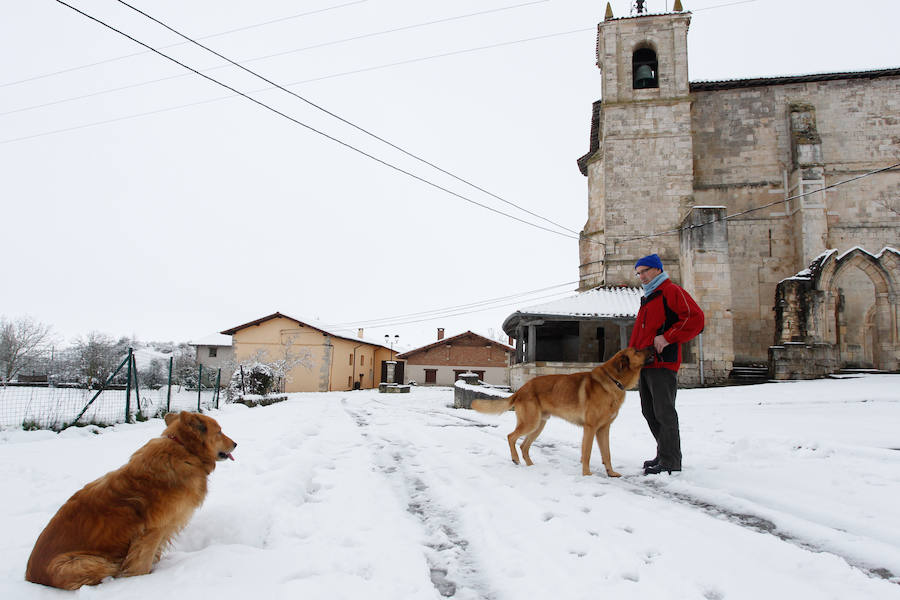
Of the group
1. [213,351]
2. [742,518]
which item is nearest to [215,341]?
[213,351]

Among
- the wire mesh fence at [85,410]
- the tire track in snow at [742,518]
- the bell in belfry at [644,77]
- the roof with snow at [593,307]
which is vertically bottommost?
the wire mesh fence at [85,410]

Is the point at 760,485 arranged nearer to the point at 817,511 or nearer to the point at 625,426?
the point at 817,511

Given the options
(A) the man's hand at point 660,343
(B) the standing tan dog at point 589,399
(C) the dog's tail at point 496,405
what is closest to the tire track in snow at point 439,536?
(C) the dog's tail at point 496,405

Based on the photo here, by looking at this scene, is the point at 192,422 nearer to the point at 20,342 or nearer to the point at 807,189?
the point at 807,189

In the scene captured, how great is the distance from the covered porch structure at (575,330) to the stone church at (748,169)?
0.93 meters

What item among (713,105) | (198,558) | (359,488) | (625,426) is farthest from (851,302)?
(198,558)

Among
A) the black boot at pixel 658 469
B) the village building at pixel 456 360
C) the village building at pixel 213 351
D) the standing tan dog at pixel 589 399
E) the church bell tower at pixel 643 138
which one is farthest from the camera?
the village building at pixel 456 360

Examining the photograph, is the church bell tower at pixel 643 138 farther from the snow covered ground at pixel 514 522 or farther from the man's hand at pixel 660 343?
the man's hand at pixel 660 343

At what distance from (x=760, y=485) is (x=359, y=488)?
343cm

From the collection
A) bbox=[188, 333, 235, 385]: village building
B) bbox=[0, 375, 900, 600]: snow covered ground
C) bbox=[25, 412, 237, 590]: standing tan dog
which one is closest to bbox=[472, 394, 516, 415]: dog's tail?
bbox=[0, 375, 900, 600]: snow covered ground

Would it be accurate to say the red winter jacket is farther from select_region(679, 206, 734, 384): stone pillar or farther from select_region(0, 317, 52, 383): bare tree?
select_region(0, 317, 52, 383): bare tree

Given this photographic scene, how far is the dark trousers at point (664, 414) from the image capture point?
15.3ft

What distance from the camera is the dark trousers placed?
4672 mm

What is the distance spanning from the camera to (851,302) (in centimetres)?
2069
